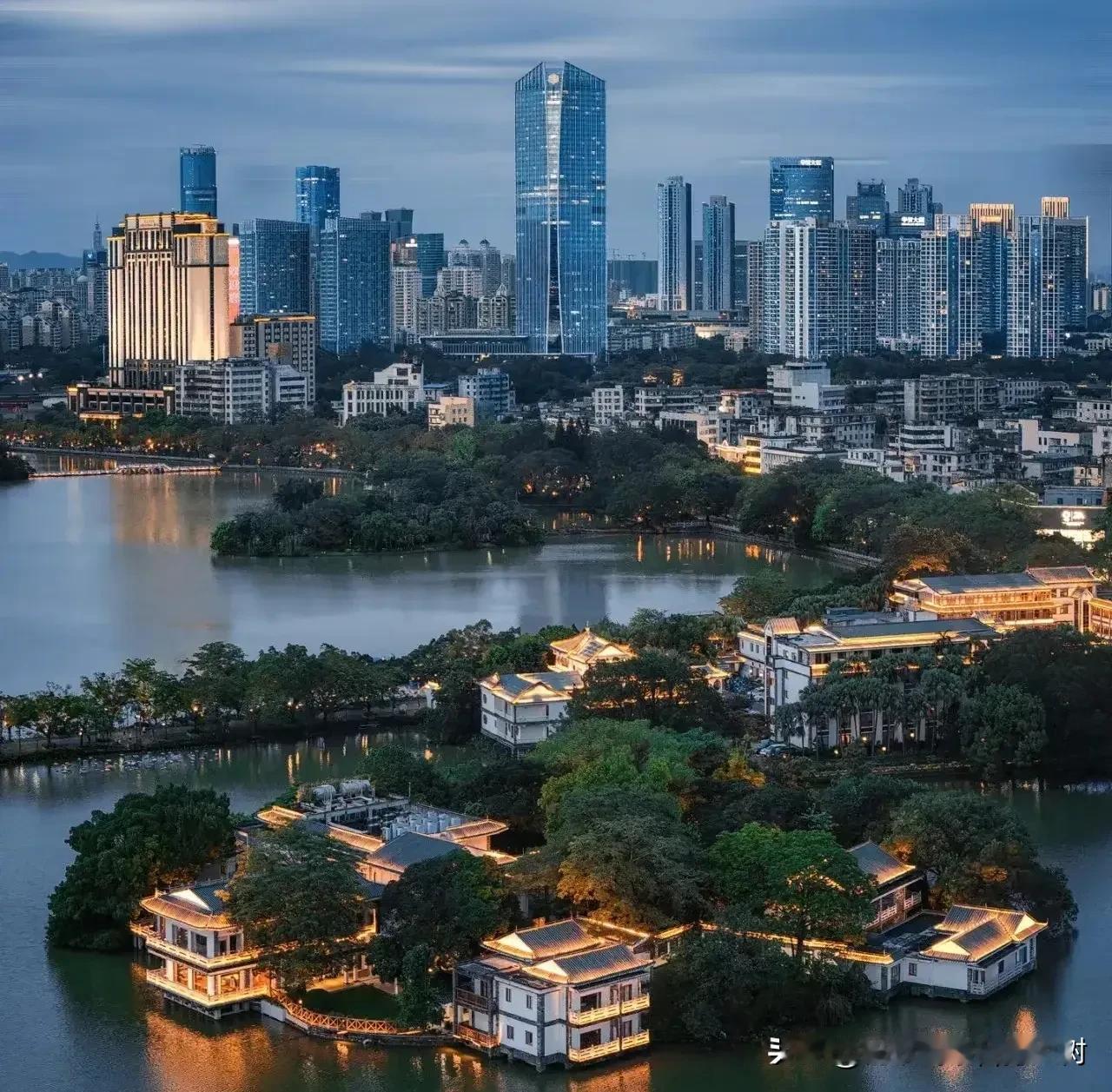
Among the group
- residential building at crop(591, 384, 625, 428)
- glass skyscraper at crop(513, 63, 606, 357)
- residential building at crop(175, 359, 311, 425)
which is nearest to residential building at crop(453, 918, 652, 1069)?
residential building at crop(591, 384, 625, 428)

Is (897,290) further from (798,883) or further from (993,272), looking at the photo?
(798,883)

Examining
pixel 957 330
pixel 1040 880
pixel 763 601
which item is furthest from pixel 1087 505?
pixel 957 330

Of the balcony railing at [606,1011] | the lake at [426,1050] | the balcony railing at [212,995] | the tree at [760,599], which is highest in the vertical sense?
the tree at [760,599]

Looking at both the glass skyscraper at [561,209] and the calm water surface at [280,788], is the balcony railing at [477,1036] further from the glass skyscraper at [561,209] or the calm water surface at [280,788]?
the glass skyscraper at [561,209]

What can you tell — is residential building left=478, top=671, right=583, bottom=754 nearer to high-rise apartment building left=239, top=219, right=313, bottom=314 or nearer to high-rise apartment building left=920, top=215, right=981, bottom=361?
high-rise apartment building left=920, top=215, right=981, bottom=361

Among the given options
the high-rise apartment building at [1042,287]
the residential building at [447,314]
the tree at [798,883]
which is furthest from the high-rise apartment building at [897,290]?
the tree at [798,883]

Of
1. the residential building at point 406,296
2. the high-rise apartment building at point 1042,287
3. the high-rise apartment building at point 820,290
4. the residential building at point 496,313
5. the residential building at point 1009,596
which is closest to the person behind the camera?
the residential building at point 1009,596

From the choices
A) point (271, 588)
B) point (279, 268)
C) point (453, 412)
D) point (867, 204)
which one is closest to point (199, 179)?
point (279, 268)
